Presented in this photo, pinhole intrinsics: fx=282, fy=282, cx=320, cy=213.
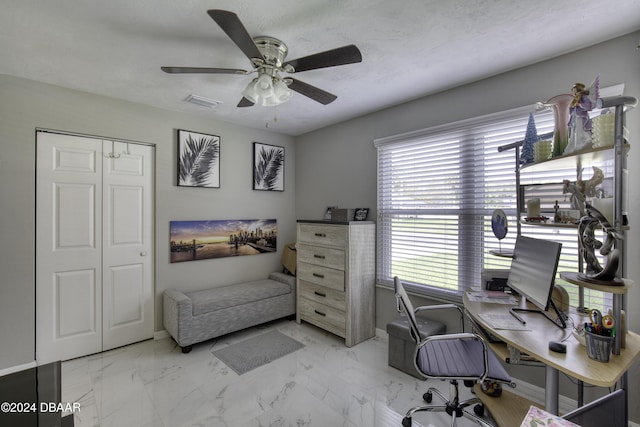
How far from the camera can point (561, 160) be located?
1.60 metres

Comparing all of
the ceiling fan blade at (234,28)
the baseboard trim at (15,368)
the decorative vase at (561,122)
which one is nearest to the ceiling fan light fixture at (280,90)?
the ceiling fan blade at (234,28)

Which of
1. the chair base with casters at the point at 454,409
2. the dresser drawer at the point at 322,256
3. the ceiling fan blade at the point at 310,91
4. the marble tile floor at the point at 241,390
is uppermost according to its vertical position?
the ceiling fan blade at the point at 310,91

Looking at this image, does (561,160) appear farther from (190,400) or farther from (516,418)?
(190,400)

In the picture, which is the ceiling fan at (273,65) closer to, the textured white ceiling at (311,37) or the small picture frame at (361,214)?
the textured white ceiling at (311,37)

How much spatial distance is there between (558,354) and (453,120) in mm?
2044

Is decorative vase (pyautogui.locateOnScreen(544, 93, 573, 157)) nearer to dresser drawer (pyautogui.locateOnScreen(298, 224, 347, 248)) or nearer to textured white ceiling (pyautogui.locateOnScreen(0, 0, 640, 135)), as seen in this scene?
textured white ceiling (pyautogui.locateOnScreen(0, 0, 640, 135))

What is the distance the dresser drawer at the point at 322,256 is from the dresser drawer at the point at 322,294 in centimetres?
28

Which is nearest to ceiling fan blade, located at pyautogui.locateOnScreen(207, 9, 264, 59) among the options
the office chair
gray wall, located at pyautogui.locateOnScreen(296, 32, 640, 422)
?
the office chair

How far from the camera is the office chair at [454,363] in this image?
5.34ft

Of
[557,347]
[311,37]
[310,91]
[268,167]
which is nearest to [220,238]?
[268,167]

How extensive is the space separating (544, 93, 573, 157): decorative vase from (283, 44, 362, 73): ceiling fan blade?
1.18 metres

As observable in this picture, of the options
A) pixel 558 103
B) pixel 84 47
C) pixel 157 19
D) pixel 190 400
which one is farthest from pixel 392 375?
pixel 84 47

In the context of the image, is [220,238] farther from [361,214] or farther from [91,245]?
[361,214]

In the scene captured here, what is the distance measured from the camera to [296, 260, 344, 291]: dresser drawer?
10.2 feet
